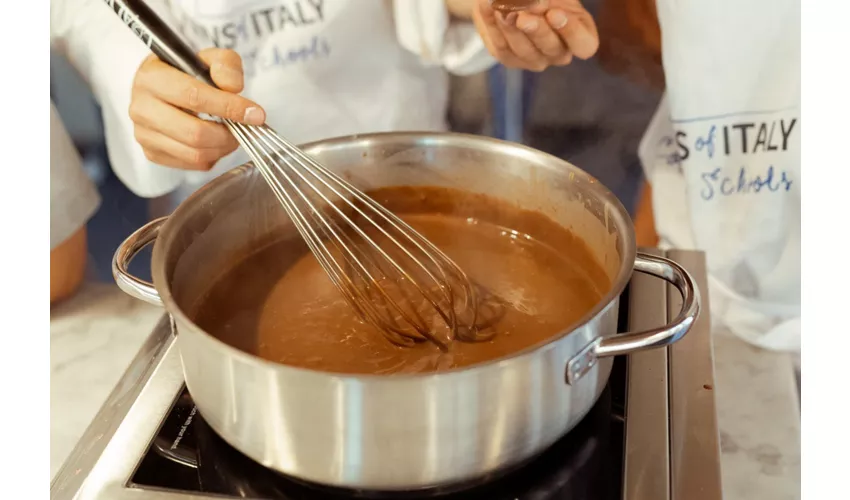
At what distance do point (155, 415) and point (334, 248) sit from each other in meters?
0.21

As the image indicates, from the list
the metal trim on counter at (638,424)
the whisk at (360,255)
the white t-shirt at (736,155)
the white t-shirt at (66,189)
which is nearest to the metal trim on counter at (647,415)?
the metal trim on counter at (638,424)

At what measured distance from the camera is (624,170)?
0.83 m

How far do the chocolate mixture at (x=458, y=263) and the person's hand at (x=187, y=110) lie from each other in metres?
0.13

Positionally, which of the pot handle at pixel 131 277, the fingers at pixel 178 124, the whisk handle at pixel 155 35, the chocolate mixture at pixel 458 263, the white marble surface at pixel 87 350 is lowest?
the white marble surface at pixel 87 350

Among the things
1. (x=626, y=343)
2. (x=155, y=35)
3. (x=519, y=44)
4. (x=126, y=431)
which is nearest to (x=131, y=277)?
(x=126, y=431)

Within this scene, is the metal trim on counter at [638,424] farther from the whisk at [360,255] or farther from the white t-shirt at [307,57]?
the white t-shirt at [307,57]

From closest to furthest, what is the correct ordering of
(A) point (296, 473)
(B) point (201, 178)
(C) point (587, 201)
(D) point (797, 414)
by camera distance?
(A) point (296, 473)
(C) point (587, 201)
(D) point (797, 414)
(B) point (201, 178)

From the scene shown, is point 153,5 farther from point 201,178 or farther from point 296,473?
point 296,473

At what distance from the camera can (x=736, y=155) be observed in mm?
780

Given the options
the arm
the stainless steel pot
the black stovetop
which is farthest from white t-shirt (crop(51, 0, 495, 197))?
the black stovetop

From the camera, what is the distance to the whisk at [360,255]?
56cm

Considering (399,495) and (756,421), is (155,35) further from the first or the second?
(756,421)

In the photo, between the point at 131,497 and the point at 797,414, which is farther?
the point at 797,414

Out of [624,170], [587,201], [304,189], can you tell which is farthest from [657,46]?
[304,189]
